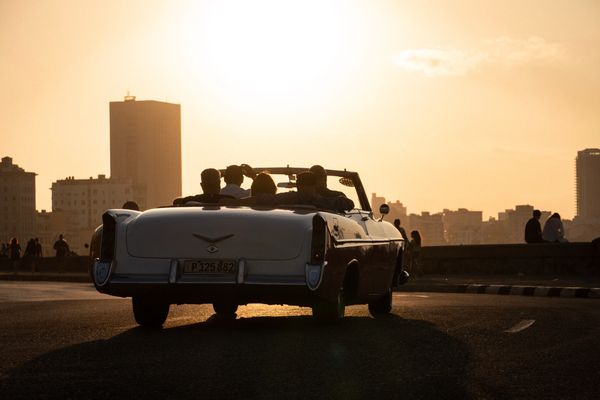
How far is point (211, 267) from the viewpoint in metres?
11.8

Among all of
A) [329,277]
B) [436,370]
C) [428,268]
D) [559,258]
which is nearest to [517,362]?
[436,370]

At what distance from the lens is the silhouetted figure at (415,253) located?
35.1 m

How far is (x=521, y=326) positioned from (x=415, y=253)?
76.1ft

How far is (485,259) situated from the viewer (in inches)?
1399

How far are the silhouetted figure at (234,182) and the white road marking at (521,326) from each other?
3.02 meters

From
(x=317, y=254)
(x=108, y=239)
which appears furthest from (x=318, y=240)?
(x=108, y=239)

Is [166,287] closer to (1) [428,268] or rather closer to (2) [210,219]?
(2) [210,219]

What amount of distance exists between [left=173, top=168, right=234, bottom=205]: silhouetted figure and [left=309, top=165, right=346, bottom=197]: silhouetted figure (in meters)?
1.15

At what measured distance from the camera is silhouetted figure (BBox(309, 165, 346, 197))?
1427 centimetres

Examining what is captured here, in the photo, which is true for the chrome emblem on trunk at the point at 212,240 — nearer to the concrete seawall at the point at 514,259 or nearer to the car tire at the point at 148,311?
the car tire at the point at 148,311

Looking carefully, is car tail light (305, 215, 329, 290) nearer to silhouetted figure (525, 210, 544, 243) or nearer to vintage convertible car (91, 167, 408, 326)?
vintage convertible car (91, 167, 408, 326)

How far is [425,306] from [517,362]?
7.29 metres

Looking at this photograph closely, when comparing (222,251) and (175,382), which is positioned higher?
(222,251)

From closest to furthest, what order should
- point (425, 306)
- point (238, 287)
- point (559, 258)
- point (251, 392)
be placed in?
1. point (251, 392)
2. point (238, 287)
3. point (425, 306)
4. point (559, 258)
